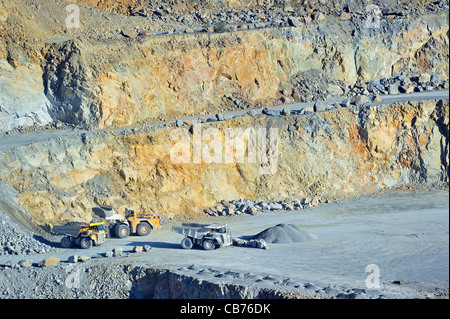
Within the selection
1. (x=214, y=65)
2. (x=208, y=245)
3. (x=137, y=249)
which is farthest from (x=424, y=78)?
(x=137, y=249)

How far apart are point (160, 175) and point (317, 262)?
11260 mm

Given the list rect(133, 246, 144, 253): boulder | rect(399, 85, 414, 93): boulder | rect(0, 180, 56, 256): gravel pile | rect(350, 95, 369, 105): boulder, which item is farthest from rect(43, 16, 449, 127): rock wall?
rect(133, 246, 144, 253): boulder

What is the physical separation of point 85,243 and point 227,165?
9.92 meters

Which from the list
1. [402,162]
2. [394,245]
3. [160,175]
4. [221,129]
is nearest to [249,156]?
[221,129]

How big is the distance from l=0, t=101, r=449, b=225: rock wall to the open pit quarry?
83 millimetres

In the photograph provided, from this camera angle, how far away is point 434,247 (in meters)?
29.1

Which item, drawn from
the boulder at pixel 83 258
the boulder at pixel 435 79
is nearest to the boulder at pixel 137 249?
the boulder at pixel 83 258

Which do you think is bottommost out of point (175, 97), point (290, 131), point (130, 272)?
point (130, 272)

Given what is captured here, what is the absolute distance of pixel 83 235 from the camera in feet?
102

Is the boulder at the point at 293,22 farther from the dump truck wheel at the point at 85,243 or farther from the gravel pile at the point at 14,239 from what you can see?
the gravel pile at the point at 14,239

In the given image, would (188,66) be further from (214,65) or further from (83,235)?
(83,235)

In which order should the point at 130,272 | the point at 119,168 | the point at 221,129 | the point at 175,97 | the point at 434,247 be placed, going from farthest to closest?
the point at 175,97, the point at 221,129, the point at 119,168, the point at 434,247, the point at 130,272

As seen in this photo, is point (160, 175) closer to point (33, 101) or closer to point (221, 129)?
point (221, 129)

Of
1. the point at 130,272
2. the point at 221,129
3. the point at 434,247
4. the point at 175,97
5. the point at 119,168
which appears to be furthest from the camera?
the point at 175,97
